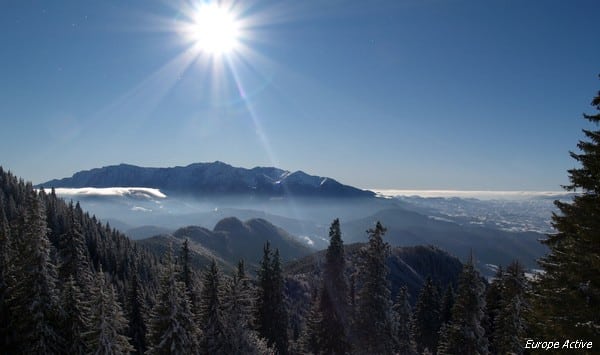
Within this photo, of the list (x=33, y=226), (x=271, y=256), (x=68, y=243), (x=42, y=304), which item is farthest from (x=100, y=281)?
(x=271, y=256)

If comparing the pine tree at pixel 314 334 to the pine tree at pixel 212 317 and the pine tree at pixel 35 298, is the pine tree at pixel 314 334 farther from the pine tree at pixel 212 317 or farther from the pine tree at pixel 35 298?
the pine tree at pixel 35 298

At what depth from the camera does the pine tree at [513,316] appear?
27562mm

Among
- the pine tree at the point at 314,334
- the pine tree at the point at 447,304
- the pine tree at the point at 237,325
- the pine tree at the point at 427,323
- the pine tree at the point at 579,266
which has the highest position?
the pine tree at the point at 579,266

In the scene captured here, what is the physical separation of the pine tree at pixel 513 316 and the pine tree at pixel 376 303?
8833mm

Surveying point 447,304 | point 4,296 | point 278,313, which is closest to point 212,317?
point 278,313

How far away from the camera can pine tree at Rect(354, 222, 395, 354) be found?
25.3 meters

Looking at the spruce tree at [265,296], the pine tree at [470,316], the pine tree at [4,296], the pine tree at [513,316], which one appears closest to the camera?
the pine tree at [513,316]

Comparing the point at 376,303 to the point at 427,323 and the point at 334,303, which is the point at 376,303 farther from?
the point at 427,323

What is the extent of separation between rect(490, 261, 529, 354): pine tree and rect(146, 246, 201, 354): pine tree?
22469 millimetres

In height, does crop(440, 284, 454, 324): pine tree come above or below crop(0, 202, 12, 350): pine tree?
below

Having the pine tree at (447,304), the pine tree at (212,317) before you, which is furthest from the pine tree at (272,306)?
the pine tree at (447,304)

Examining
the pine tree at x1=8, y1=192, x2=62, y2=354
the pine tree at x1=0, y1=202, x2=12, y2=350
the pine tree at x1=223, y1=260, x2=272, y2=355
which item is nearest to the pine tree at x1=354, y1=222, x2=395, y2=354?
the pine tree at x1=223, y1=260, x2=272, y2=355

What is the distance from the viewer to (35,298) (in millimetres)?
28312

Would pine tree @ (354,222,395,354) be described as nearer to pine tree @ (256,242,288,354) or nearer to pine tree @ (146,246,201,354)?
pine tree @ (146,246,201,354)
